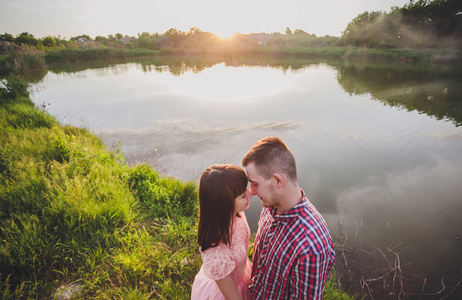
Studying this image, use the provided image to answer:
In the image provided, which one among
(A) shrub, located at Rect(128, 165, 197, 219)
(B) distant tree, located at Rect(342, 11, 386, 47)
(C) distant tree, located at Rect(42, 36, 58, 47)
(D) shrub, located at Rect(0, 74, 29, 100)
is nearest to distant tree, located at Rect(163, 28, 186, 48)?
(C) distant tree, located at Rect(42, 36, 58, 47)

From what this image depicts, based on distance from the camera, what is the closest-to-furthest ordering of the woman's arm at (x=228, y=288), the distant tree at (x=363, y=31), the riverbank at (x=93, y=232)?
1. the woman's arm at (x=228, y=288)
2. the riverbank at (x=93, y=232)
3. the distant tree at (x=363, y=31)

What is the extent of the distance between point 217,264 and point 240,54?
180ft

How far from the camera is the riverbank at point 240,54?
2420 cm

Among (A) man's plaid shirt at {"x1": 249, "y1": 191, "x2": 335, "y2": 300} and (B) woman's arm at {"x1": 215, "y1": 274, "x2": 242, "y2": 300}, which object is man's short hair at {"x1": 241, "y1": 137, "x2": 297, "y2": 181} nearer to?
(A) man's plaid shirt at {"x1": 249, "y1": 191, "x2": 335, "y2": 300}

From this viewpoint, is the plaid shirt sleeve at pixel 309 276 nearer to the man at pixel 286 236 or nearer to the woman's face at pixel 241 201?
the man at pixel 286 236

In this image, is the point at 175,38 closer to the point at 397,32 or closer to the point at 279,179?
the point at 397,32

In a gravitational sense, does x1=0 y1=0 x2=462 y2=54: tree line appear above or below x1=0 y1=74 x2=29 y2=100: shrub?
above

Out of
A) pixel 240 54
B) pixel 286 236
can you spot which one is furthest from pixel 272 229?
pixel 240 54

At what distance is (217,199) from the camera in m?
1.58

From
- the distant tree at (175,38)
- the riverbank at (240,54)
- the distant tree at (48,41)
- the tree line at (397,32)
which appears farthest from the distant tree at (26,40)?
the distant tree at (175,38)

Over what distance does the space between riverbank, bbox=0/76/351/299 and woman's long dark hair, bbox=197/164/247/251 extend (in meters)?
1.57

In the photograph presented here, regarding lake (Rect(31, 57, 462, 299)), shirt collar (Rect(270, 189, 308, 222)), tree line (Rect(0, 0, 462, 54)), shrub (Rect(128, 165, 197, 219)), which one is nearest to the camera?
shirt collar (Rect(270, 189, 308, 222))

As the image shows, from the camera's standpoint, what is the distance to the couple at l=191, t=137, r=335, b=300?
1361mm

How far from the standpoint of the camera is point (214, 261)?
5.44 feet
